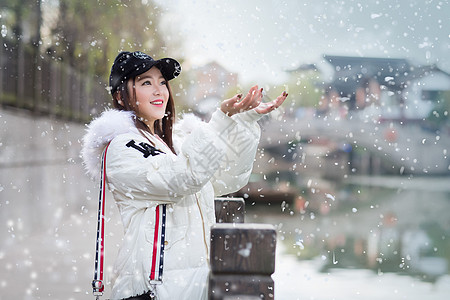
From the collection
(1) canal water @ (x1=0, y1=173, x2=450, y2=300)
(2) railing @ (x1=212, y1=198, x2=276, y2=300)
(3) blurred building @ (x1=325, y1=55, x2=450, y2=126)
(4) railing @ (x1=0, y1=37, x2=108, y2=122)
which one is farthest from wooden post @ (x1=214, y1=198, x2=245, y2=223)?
(3) blurred building @ (x1=325, y1=55, x2=450, y2=126)

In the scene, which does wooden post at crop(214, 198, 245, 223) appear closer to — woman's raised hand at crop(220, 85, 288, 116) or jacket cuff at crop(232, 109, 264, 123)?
jacket cuff at crop(232, 109, 264, 123)

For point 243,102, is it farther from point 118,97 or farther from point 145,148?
point 118,97

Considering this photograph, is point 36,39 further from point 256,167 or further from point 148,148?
point 256,167

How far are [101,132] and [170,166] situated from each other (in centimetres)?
A: 37

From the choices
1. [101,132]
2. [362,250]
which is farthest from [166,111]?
[362,250]

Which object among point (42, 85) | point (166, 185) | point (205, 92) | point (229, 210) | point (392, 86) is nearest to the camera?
point (166, 185)

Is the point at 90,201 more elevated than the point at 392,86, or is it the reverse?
the point at 392,86

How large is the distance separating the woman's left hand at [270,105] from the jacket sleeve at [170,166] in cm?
14

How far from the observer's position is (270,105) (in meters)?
2.24

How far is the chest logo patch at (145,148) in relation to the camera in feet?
7.16

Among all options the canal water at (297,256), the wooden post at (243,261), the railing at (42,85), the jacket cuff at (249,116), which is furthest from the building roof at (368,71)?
the wooden post at (243,261)

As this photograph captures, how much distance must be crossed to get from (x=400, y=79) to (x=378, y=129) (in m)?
5.69

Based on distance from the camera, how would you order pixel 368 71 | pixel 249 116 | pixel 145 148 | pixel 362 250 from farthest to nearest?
pixel 368 71, pixel 362 250, pixel 249 116, pixel 145 148

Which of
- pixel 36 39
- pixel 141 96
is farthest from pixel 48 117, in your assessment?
pixel 141 96
